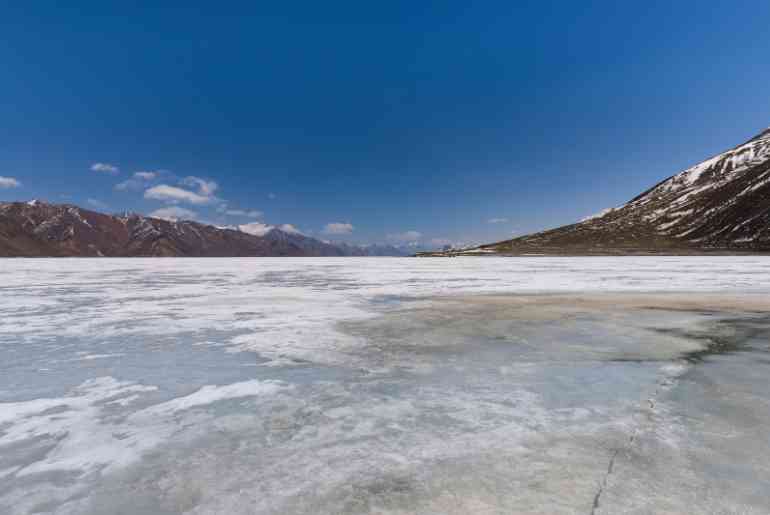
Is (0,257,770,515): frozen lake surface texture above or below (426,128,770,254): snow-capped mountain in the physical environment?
below

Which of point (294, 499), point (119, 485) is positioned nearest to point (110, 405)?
point (119, 485)

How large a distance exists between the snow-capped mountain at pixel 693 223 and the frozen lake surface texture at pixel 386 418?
13230 centimetres

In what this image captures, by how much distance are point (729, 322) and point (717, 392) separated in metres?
5.90

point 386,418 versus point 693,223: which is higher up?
point 693,223

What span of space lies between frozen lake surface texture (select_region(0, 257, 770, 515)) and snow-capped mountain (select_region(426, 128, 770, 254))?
434 feet

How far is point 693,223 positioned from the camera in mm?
160250

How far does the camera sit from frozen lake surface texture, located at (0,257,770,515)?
311 centimetres

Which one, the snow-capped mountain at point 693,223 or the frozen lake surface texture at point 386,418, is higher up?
the snow-capped mountain at point 693,223

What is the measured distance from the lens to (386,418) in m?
4.55

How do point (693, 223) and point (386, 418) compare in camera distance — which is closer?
point (386, 418)

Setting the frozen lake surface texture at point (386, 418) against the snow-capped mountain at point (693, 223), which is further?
the snow-capped mountain at point (693, 223)

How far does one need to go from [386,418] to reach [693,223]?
619 ft

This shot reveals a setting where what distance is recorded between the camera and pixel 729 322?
9805 mm

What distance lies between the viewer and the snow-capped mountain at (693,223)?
139 metres
